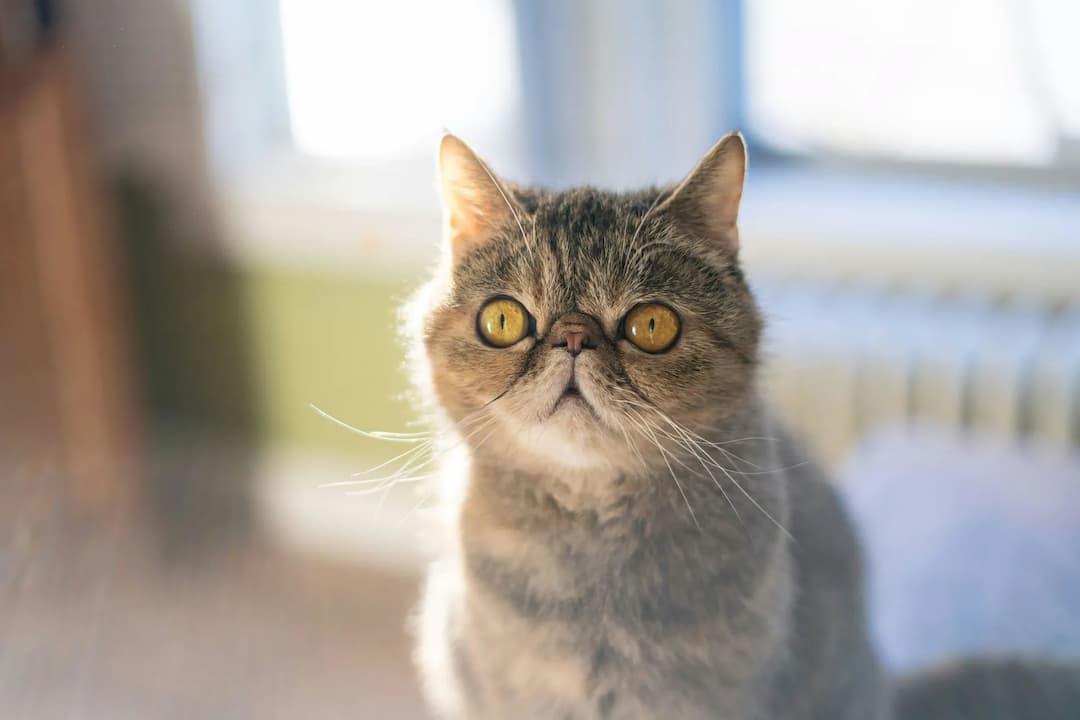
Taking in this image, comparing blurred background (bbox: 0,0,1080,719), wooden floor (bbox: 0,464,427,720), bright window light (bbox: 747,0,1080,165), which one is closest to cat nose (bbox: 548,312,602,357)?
blurred background (bbox: 0,0,1080,719)

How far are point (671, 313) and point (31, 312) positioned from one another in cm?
146

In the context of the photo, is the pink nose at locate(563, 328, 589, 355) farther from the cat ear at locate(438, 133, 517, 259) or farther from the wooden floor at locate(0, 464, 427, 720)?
the wooden floor at locate(0, 464, 427, 720)

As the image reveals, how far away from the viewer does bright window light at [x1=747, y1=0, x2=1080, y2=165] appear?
130cm

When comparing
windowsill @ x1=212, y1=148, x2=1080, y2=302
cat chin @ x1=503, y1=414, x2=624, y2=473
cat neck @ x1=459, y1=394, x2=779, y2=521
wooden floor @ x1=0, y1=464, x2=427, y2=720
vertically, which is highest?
windowsill @ x1=212, y1=148, x2=1080, y2=302

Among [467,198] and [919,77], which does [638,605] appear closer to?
[467,198]

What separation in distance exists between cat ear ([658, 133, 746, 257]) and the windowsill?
526 mm

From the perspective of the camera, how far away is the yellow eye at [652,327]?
23.5 inches

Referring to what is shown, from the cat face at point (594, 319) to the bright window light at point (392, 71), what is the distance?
1.61 feet

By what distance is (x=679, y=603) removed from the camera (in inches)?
24.6

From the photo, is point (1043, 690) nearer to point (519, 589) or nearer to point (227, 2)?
point (519, 589)

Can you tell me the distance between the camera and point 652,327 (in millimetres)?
601

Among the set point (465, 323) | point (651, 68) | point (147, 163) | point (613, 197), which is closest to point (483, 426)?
A: point (465, 323)

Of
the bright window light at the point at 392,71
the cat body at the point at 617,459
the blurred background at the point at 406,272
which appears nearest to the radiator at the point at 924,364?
the blurred background at the point at 406,272

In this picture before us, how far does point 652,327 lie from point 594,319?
1.4 inches
